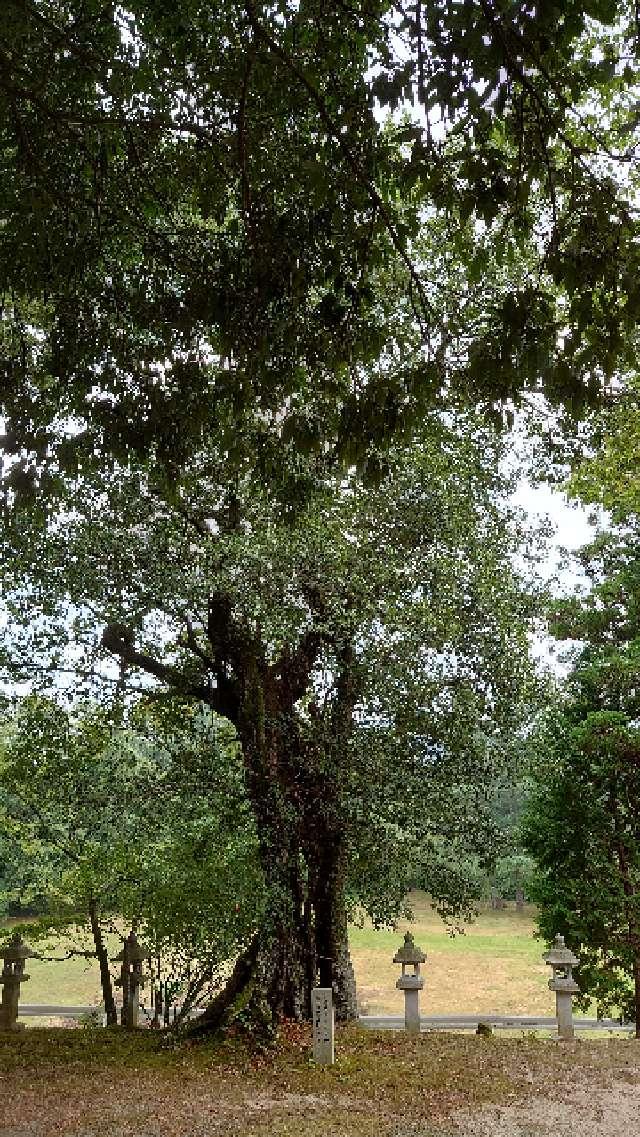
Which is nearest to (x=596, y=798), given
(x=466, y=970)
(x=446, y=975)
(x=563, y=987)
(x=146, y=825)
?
(x=563, y=987)

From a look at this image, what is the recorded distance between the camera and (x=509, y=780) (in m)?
11.9

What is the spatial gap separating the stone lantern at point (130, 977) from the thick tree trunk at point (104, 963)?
0.57 ft

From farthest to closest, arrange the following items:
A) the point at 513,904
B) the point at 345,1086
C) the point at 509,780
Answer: the point at 513,904, the point at 509,780, the point at 345,1086

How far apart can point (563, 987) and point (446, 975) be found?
14.4 m

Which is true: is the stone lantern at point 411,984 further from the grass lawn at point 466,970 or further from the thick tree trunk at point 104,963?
the grass lawn at point 466,970

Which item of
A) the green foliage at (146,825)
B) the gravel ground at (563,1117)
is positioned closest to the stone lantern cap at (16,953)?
the green foliage at (146,825)

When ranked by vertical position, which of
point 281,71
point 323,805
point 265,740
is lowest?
point 323,805

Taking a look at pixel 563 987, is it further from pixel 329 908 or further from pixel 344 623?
pixel 344 623

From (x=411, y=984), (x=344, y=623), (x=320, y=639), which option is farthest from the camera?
(x=411, y=984)

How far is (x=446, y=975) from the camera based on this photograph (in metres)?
23.8

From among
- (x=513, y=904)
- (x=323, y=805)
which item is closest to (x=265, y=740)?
(x=323, y=805)

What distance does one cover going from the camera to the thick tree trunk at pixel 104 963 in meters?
10.7

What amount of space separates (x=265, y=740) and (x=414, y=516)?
10.4 ft

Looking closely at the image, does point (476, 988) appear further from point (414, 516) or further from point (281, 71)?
point (281, 71)
